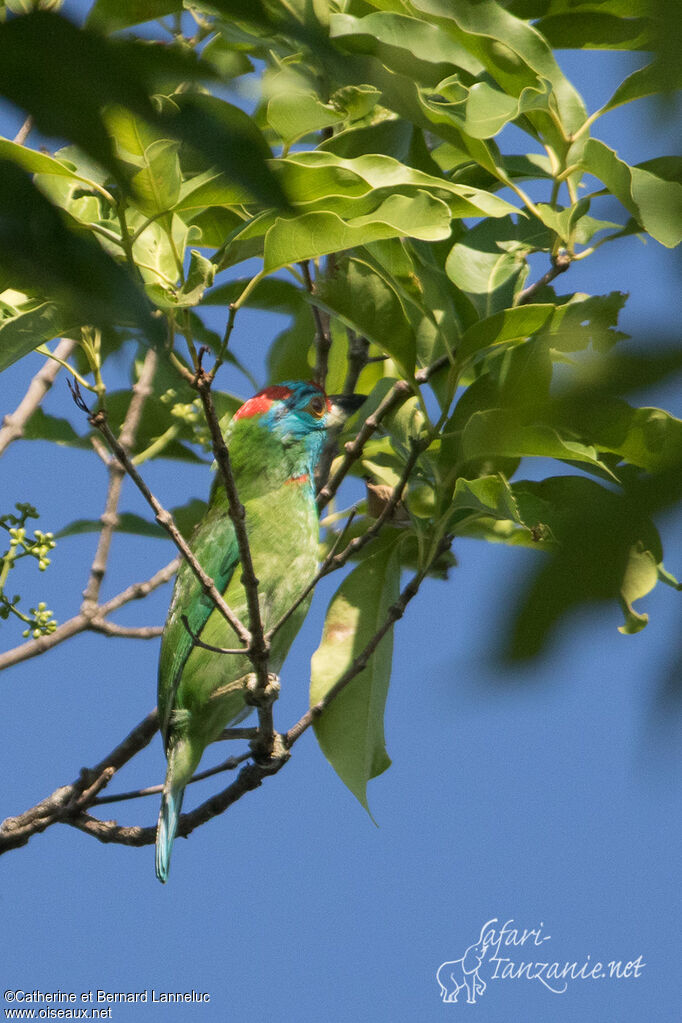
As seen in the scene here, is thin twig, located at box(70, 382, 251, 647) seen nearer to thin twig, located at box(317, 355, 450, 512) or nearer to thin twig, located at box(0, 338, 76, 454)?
thin twig, located at box(317, 355, 450, 512)

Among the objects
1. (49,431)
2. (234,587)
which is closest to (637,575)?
(234,587)

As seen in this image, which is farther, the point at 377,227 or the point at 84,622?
A: the point at 84,622

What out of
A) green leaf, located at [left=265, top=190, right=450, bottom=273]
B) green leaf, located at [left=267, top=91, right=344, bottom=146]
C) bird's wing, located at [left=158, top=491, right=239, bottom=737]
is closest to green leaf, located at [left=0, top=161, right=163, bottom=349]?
green leaf, located at [left=265, top=190, right=450, bottom=273]

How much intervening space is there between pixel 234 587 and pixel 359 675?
2.48 feet

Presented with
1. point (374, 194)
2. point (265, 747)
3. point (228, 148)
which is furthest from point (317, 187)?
point (228, 148)

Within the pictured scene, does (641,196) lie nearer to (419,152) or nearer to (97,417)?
(97,417)

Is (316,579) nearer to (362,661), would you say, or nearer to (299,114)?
(362,661)

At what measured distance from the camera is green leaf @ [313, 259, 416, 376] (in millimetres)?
2561

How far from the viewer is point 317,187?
6.97 ft

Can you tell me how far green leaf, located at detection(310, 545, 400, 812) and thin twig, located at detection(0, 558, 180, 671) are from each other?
68 centimetres

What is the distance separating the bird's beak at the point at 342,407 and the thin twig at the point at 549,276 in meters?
0.79

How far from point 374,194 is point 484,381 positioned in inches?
27.7

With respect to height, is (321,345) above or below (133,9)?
below

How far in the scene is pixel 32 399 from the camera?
11.9ft
